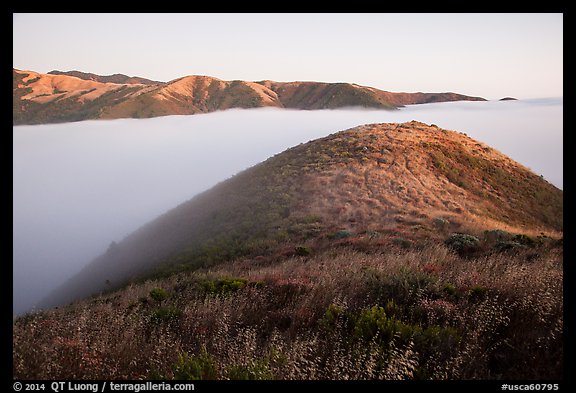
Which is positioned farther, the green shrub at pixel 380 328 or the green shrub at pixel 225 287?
the green shrub at pixel 225 287

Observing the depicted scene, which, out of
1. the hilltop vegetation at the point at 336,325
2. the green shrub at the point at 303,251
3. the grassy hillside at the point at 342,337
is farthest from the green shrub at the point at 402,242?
the grassy hillside at the point at 342,337

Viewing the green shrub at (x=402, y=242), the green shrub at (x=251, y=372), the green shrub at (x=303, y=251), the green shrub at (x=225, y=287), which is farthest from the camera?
the green shrub at (x=303, y=251)

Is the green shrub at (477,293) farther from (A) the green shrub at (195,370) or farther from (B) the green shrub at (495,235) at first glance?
(B) the green shrub at (495,235)

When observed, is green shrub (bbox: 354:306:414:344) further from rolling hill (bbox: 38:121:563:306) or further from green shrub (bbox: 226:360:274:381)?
rolling hill (bbox: 38:121:563:306)

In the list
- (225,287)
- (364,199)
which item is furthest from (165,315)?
(364,199)

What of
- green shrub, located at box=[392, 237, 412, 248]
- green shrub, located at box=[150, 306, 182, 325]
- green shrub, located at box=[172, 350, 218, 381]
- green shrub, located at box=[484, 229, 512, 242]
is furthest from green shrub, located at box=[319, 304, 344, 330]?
green shrub, located at box=[484, 229, 512, 242]

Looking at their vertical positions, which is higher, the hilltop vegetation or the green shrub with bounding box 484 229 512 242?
the hilltop vegetation

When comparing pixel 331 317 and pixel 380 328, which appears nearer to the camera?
pixel 380 328

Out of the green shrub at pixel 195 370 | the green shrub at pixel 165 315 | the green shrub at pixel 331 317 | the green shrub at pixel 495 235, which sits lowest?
the green shrub at pixel 495 235

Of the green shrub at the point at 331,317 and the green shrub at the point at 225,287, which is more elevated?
the green shrub at the point at 331,317

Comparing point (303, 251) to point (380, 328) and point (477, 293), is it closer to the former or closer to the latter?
point (477, 293)

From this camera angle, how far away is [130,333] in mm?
5027

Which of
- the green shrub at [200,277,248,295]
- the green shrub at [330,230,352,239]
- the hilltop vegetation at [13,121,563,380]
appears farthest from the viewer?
the green shrub at [330,230,352,239]
